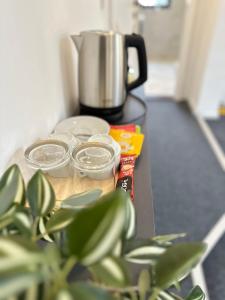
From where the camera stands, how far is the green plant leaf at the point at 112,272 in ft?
0.76

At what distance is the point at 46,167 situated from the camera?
1.88ft

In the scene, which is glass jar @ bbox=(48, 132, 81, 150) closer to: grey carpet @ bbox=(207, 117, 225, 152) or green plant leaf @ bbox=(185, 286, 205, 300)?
green plant leaf @ bbox=(185, 286, 205, 300)

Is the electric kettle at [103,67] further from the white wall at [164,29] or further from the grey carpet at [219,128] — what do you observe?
the white wall at [164,29]

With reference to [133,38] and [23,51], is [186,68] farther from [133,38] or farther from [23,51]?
[23,51]

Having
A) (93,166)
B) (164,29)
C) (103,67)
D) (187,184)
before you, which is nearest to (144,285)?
(93,166)

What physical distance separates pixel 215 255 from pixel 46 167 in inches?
42.8

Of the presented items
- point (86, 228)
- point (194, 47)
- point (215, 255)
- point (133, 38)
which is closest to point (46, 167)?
point (86, 228)

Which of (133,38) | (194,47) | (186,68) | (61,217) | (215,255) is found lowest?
(215,255)

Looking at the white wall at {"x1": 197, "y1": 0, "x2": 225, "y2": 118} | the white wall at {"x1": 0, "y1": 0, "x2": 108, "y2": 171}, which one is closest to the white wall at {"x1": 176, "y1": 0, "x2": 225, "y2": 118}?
the white wall at {"x1": 197, "y1": 0, "x2": 225, "y2": 118}

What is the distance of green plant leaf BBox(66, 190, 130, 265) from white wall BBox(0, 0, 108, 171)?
37 centimetres

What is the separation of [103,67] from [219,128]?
1843 mm

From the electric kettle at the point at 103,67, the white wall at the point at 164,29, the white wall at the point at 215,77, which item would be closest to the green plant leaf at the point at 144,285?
the electric kettle at the point at 103,67

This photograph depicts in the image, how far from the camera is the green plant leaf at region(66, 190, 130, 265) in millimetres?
230

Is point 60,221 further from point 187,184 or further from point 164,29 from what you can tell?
point 164,29
